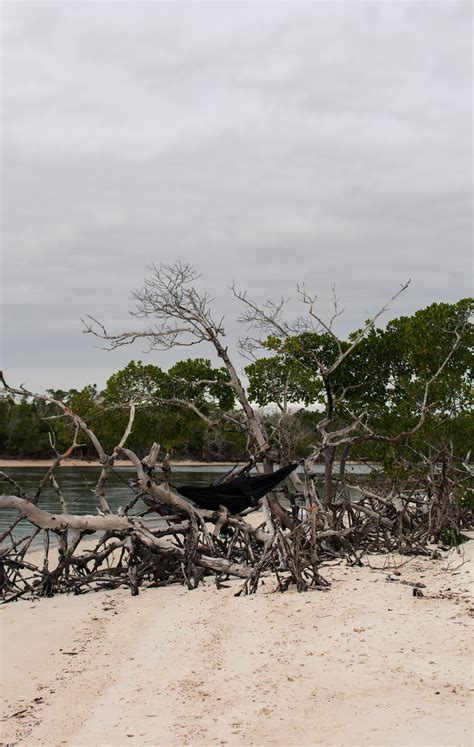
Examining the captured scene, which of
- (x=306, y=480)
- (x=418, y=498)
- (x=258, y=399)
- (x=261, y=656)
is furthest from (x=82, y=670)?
(x=258, y=399)

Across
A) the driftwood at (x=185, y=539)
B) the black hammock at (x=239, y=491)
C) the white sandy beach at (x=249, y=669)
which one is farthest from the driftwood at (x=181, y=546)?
the white sandy beach at (x=249, y=669)

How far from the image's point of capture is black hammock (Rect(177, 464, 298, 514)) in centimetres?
1056

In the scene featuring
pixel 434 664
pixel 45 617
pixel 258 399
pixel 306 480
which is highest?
pixel 258 399

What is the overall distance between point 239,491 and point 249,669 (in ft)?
15.8

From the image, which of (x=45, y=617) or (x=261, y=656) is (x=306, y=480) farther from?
(x=261, y=656)

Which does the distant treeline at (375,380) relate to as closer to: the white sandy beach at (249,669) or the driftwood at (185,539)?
the driftwood at (185,539)

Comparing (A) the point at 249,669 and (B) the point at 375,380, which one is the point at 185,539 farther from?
(B) the point at 375,380

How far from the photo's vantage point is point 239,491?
10641 mm

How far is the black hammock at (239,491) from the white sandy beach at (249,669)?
1.66 m

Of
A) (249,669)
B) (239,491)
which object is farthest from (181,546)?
(249,669)

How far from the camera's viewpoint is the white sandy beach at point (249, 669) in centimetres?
468

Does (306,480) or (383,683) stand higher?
(306,480)

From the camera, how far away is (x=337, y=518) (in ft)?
39.1

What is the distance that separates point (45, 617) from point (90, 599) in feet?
3.20
